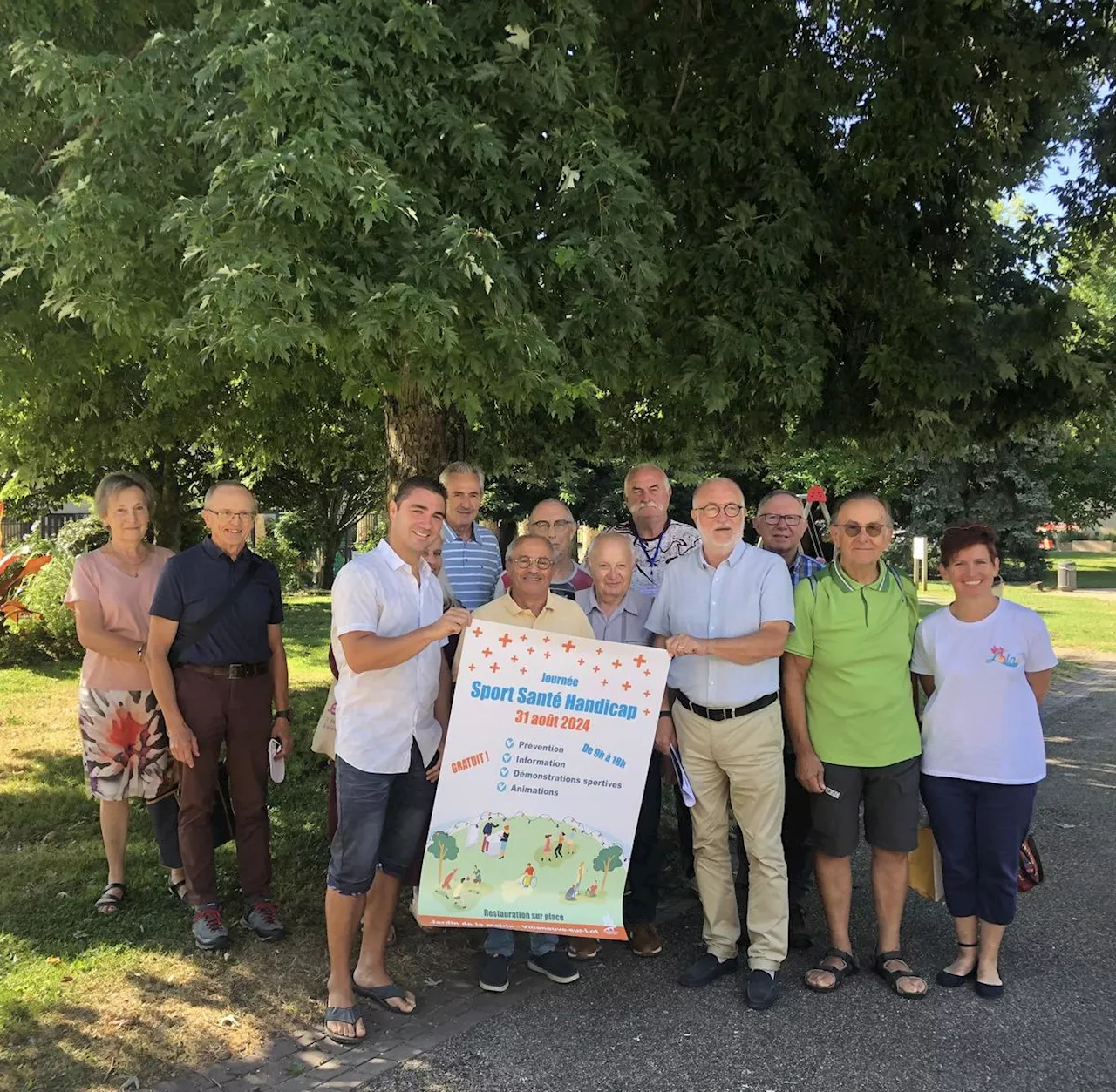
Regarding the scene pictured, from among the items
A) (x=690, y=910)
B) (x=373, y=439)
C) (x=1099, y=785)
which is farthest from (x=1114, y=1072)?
(x=373, y=439)

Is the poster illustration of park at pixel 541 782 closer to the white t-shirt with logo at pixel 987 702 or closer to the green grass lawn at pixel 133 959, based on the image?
the green grass lawn at pixel 133 959

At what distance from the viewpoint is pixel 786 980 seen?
407 centimetres

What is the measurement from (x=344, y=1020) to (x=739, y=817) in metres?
1.77

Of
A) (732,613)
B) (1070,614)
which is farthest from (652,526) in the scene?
(1070,614)

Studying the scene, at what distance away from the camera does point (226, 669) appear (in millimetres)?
4168

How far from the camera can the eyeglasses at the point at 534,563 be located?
150 inches

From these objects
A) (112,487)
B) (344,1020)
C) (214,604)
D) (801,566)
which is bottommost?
(344,1020)

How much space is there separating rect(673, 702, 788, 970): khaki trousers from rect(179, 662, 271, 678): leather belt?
1.91 m

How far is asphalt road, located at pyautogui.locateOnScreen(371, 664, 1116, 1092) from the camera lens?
3322 millimetres

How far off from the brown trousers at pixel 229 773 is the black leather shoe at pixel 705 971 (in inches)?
77.9

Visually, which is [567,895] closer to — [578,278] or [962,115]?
[578,278]

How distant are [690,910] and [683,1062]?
1454 mm

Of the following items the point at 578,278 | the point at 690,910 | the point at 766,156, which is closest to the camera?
the point at 578,278

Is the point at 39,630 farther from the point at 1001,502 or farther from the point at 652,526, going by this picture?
the point at 1001,502
